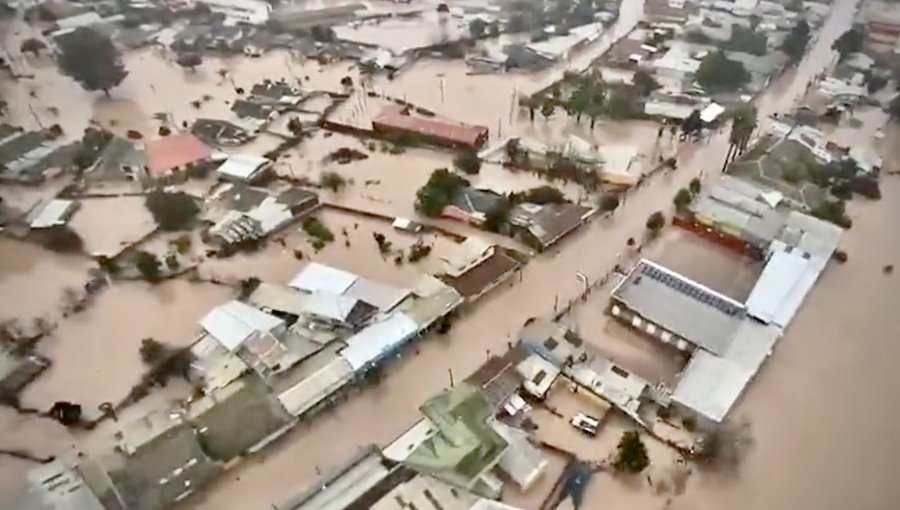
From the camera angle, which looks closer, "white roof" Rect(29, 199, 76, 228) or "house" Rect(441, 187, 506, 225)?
"house" Rect(441, 187, 506, 225)

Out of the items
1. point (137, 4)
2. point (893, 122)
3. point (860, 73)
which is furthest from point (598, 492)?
point (137, 4)

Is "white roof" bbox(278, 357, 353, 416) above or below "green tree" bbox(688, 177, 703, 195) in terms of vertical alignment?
above

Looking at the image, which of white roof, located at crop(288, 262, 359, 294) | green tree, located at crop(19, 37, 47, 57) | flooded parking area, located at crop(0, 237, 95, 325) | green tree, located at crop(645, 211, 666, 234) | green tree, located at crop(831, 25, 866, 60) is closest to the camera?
white roof, located at crop(288, 262, 359, 294)

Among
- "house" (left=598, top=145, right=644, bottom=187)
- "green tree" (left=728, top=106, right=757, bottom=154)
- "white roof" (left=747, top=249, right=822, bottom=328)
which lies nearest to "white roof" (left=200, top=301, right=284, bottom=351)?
"house" (left=598, top=145, right=644, bottom=187)

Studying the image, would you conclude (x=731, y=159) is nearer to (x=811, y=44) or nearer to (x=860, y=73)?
(x=860, y=73)

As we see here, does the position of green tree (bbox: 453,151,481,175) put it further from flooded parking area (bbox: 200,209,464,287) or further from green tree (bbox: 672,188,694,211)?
green tree (bbox: 672,188,694,211)

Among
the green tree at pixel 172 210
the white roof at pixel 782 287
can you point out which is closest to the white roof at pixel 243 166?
the green tree at pixel 172 210

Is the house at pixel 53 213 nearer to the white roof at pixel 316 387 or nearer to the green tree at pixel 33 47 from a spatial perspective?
the white roof at pixel 316 387
